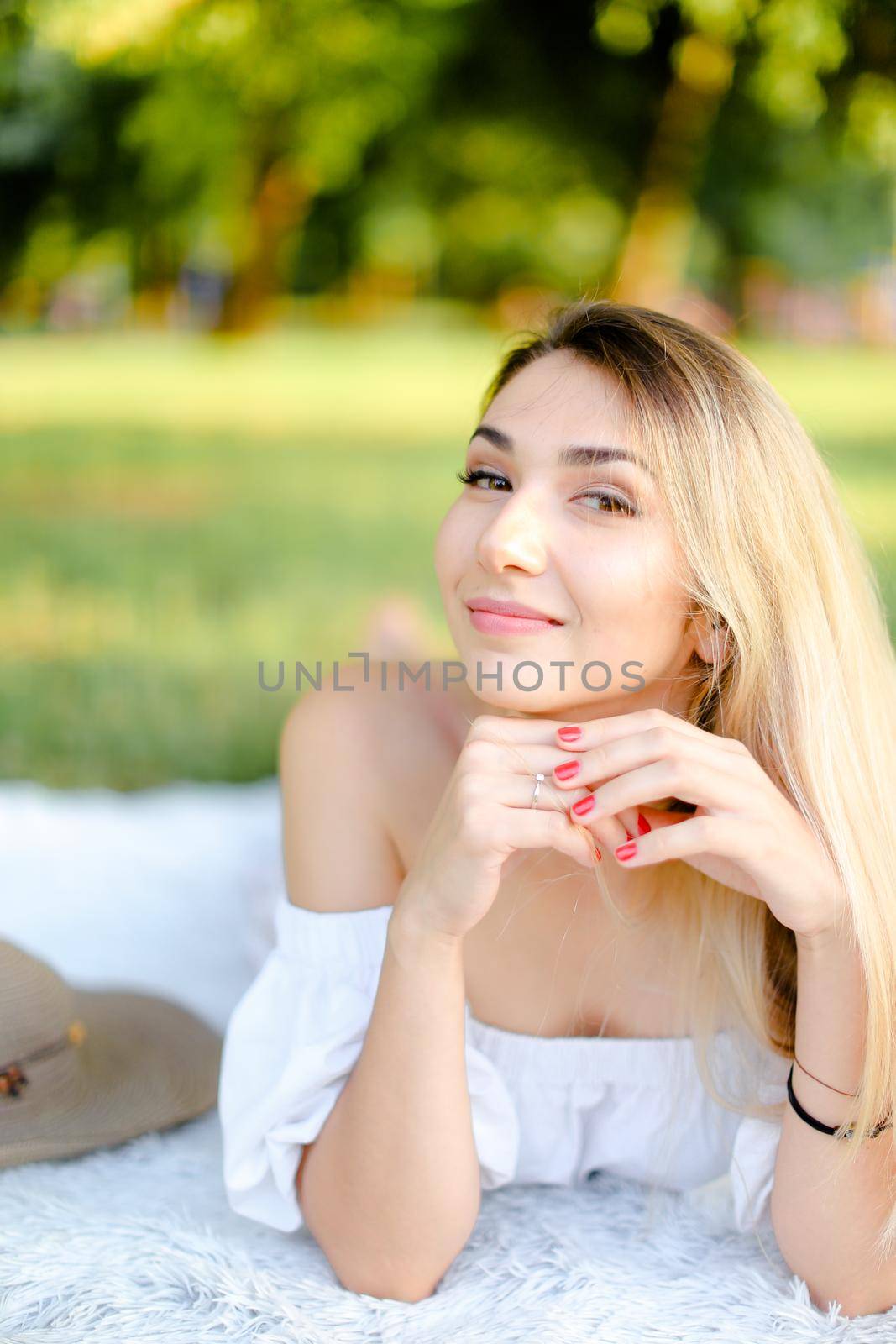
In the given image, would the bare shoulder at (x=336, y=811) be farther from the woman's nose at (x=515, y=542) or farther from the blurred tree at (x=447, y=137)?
the blurred tree at (x=447, y=137)

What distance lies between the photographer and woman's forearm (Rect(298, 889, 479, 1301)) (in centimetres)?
154

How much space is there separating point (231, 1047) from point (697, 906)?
0.72 m

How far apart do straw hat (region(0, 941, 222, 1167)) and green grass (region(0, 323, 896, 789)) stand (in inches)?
60.0

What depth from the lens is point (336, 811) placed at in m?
1.85

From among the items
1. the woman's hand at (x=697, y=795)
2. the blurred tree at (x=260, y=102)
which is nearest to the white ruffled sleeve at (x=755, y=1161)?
the woman's hand at (x=697, y=795)

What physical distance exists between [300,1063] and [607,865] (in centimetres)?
54

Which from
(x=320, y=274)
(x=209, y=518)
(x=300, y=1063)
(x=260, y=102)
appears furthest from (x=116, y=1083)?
(x=320, y=274)

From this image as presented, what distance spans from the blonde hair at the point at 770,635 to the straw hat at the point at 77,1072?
931mm

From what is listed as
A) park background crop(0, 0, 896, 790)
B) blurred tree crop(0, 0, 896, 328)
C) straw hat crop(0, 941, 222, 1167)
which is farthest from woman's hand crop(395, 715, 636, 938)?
blurred tree crop(0, 0, 896, 328)

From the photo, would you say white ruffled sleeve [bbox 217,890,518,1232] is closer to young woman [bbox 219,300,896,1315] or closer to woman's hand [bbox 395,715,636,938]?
young woman [bbox 219,300,896,1315]

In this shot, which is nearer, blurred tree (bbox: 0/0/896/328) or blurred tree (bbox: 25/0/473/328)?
blurred tree (bbox: 0/0/896/328)

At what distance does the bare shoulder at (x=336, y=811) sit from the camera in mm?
1847

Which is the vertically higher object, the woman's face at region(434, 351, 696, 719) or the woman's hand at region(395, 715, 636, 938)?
the woman's face at region(434, 351, 696, 719)

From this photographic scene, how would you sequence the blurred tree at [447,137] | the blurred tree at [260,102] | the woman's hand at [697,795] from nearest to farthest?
the woman's hand at [697,795]
the blurred tree at [447,137]
the blurred tree at [260,102]
